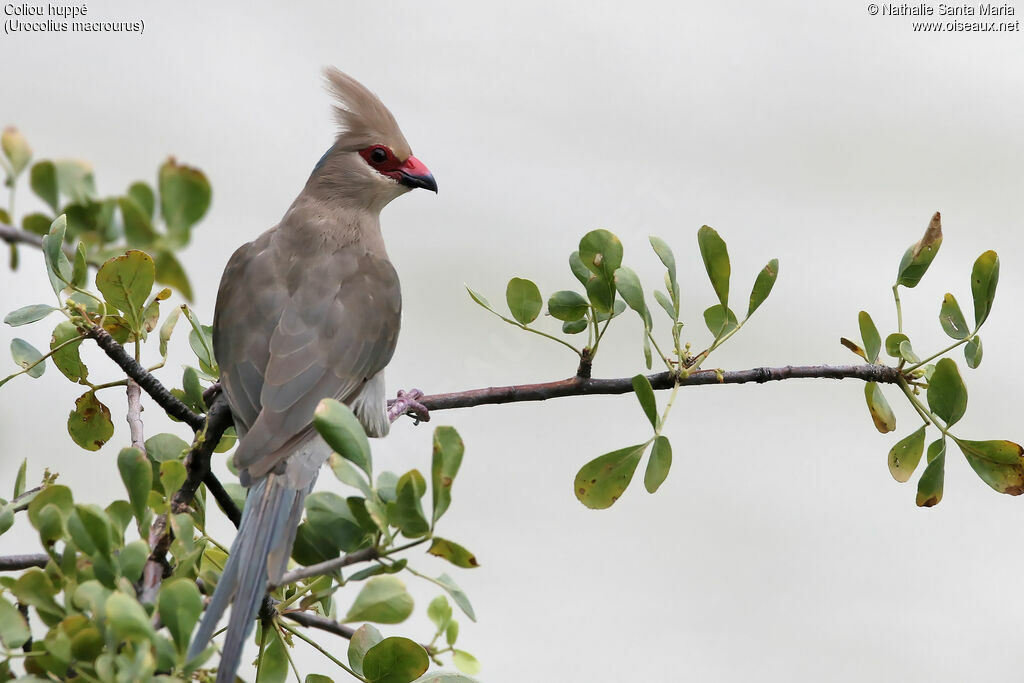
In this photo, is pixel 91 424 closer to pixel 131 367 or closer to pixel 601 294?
pixel 131 367

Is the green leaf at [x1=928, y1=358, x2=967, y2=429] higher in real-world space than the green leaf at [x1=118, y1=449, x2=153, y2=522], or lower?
higher

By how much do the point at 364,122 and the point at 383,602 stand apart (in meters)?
1.48

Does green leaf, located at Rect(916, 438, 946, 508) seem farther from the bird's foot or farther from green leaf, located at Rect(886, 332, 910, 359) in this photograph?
the bird's foot

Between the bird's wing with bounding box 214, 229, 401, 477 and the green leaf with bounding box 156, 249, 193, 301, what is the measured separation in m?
0.08

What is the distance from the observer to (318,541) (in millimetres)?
983

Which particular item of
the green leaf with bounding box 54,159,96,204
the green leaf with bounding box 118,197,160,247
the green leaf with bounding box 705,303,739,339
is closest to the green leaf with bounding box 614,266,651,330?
the green leaf with bounding box 705,303,739,339

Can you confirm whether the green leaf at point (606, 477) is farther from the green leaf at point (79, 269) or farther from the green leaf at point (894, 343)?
the green leaf at point (79, 269)

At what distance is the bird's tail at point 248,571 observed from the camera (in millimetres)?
928

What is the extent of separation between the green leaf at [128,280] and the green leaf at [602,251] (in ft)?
1.58

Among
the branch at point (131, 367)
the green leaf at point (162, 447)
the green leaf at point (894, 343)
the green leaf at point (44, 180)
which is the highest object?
the green leaf at point (44, 180)

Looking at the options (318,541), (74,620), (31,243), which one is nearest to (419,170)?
(31,243)

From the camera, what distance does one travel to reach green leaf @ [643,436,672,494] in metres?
1.13

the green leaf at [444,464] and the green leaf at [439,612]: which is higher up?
the green leaf at [444,464]

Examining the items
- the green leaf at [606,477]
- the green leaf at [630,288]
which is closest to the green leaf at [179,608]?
the green leaf at [606,477]
